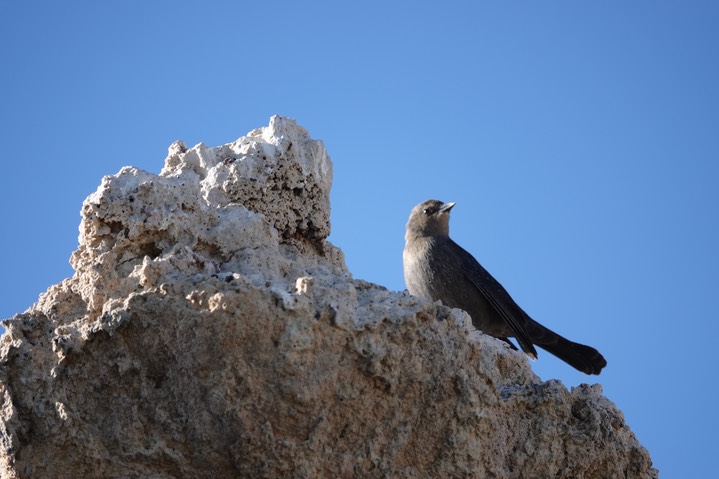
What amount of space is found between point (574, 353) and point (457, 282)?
1.33 metres

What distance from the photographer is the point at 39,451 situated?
137 inches

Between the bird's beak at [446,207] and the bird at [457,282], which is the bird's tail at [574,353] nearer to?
the bird at [457,282]

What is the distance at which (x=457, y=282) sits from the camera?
828 cm

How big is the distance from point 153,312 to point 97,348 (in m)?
0.28

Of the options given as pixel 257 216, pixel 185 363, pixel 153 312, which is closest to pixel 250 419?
pixel 185 363

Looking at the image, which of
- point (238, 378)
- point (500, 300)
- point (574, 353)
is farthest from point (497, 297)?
point (238, 378)

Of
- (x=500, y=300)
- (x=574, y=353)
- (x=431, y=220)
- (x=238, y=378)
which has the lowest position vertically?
(x=238, y=378)

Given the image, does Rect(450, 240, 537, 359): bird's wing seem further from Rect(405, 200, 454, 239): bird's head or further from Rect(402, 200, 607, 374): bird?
Rect(405, 200, 454, 239): bird's head

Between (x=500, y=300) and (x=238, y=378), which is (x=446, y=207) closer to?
(x=500, y=300)

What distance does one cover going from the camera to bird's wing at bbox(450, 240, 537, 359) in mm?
7871

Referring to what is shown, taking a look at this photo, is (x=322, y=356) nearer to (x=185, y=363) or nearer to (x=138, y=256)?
(x=185, y=363)

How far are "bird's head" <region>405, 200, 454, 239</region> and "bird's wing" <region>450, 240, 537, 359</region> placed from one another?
1.07 feet

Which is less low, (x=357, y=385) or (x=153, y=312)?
(x=153, y=312)

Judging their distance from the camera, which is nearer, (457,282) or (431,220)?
(457,282)
